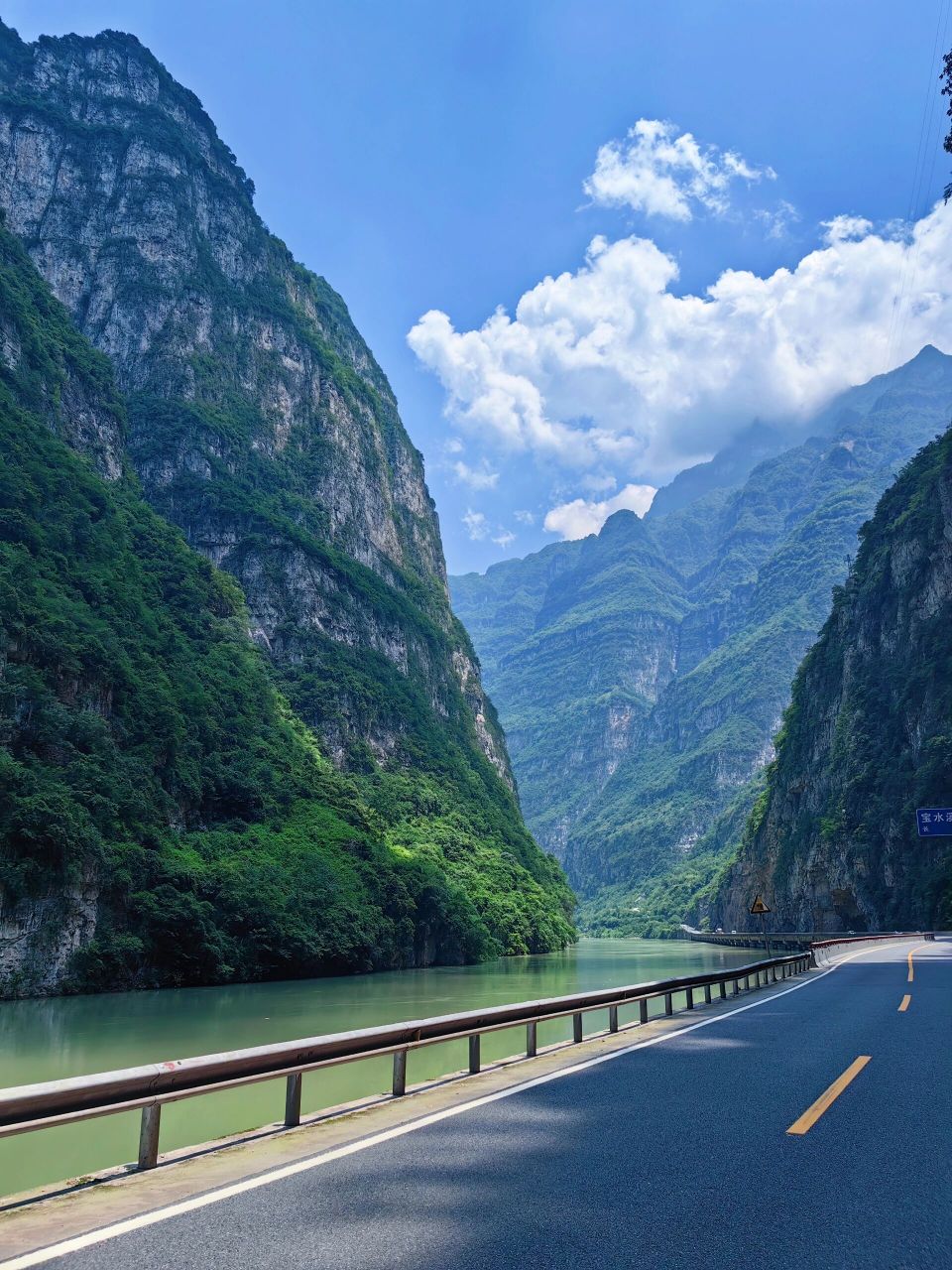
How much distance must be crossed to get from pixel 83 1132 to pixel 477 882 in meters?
85.0

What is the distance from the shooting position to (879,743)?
84.6 meters

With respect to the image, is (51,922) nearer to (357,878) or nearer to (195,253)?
(357,878)

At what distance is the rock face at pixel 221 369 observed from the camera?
115m

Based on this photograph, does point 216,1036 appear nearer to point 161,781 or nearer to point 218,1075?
point 218,1075

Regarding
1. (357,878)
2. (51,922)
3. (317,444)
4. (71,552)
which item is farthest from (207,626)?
(317,444)

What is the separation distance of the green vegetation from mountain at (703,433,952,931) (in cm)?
3109

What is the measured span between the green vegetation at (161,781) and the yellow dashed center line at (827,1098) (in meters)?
39.9

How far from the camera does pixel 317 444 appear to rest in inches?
5600

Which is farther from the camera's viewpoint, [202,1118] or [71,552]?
[71,552]

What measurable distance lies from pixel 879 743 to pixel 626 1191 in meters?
86.8

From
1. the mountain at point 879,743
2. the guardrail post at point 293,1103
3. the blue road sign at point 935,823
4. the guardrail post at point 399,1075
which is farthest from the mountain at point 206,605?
the guardrail post at point 293,1103

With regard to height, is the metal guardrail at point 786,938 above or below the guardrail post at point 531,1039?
below

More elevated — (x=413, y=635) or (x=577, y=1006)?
(x=413, y=635)

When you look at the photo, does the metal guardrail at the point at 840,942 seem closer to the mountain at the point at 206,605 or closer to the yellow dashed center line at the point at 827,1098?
the yellow dashed center line at the point at 827,1098
